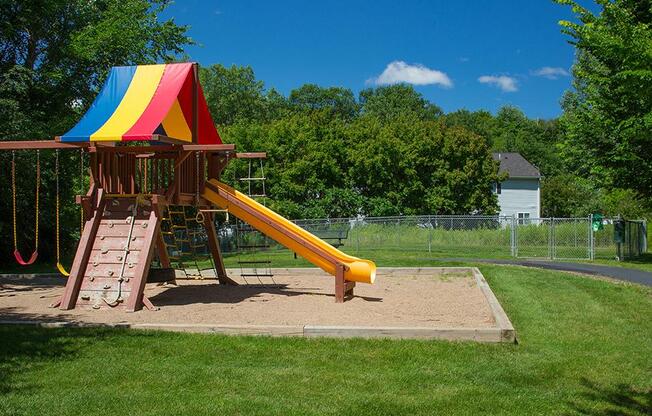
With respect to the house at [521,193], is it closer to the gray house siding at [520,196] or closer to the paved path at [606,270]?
the gray house siding at [520,196]

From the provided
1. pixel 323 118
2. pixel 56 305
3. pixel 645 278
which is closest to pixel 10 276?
pixel 56 305

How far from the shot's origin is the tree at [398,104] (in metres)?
80.1

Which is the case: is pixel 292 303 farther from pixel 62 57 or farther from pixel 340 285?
pixel 62 57

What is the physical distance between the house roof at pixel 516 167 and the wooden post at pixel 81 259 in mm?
47380

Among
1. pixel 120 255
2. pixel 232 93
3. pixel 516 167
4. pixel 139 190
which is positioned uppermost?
pixel 232 93

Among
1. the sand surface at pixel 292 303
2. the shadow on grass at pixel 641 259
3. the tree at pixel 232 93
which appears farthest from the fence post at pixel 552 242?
the tree at pixel 232 93

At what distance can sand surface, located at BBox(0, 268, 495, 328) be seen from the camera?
9922 mm

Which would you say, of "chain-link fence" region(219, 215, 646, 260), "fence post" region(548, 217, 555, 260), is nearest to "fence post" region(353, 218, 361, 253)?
"chain-link fence" region(219, 215, 646, 260)

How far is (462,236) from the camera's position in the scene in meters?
28.7

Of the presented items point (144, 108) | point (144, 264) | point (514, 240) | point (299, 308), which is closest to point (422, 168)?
point (514, 240)

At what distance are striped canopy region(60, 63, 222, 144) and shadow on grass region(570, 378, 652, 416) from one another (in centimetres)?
777

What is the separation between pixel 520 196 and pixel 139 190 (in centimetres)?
4923

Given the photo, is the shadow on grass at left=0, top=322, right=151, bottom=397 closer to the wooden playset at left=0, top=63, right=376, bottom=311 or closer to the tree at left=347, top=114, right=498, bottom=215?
the wooden playset at left=0, top=63, right=376, bottom=311

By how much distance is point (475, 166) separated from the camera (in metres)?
44.0
